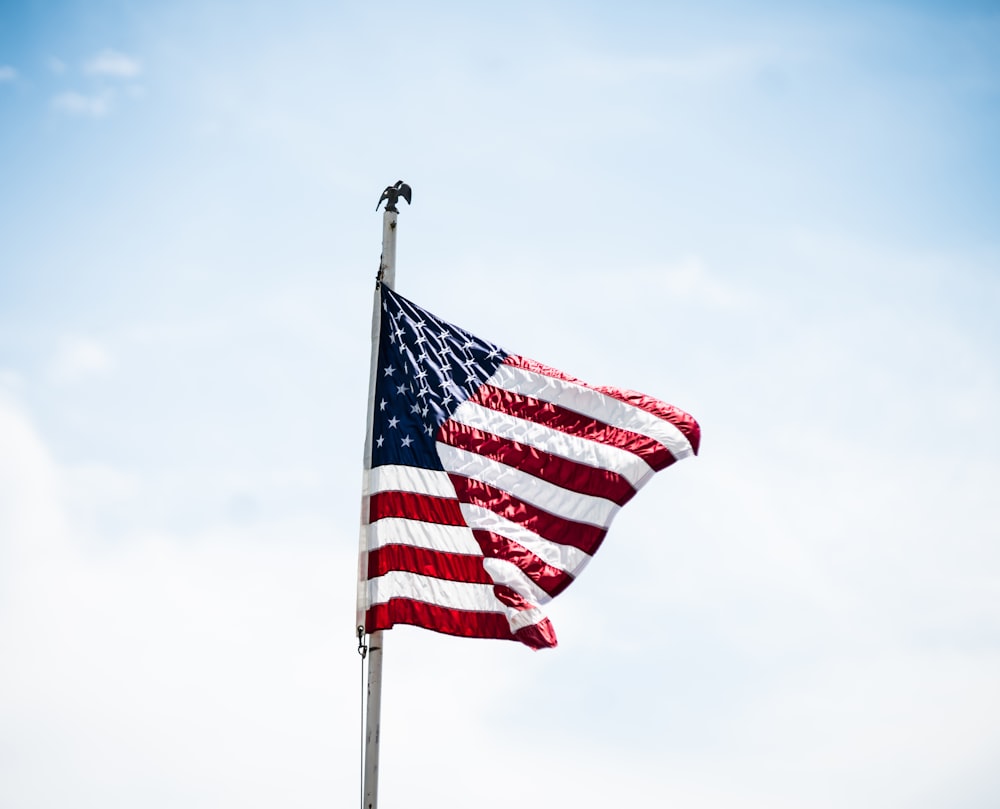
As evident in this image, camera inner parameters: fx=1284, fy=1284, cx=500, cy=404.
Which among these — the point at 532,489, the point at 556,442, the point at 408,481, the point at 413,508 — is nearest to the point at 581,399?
the point at 556,442

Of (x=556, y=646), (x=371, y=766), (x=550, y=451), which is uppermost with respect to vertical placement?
(x=550, y=451)

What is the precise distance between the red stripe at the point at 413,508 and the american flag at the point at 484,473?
0.04 feet

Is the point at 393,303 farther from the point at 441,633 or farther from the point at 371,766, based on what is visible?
the point at 371,766

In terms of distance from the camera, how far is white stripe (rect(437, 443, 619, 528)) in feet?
56.9

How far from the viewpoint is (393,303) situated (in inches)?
703

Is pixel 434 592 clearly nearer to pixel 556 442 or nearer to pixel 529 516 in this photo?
pixel 529 516

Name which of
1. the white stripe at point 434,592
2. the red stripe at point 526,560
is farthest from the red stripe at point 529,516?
the white stripe at point 434,592

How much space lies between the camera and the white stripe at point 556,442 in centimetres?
1756

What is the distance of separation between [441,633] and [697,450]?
438cm

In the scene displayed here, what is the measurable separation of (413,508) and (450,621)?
5.24ft

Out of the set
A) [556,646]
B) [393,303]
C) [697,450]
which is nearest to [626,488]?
[697,450]

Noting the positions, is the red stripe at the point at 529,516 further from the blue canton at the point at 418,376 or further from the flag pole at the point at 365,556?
the flag pole at the point at 365,556

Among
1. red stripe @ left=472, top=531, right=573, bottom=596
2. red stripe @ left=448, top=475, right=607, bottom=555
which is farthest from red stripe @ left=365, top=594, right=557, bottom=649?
red stripe @ left=448, top=475, right=607, bottom=555

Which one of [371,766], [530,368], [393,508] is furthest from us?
[530,368]
